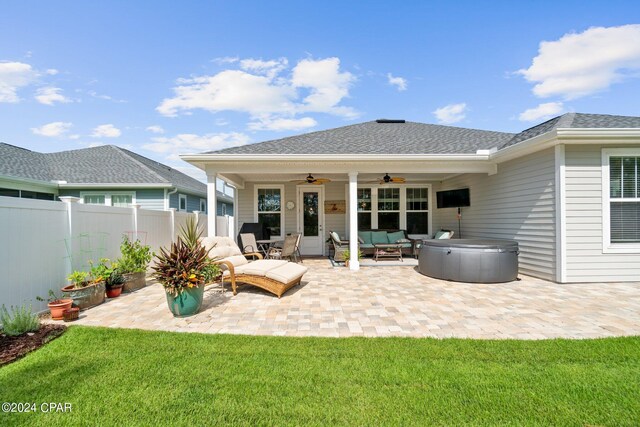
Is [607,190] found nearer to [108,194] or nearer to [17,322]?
[17,322]

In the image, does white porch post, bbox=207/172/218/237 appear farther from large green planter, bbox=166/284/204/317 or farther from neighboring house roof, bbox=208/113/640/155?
large green planter, bbox=166/284/204/317

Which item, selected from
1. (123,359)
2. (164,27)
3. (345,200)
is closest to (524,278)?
(345,200)

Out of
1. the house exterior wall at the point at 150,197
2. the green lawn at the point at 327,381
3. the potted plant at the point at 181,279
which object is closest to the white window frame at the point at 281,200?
the house exterior wall at the point at 150,197

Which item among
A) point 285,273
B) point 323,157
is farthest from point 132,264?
point 323,157

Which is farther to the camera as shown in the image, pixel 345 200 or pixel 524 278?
pixel 345 200

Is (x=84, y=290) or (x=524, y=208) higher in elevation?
(x=524, y=208)

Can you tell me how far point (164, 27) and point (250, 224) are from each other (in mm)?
5947

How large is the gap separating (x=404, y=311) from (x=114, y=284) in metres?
5.10

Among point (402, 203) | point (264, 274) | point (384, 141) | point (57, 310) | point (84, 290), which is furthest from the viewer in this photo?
point (402, 203)

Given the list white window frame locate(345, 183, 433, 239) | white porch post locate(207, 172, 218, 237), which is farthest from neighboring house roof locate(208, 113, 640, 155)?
white window frame locate(345, 183, 433, 239)

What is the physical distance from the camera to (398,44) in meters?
10.2

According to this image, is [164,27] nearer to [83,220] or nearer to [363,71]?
[83,220]

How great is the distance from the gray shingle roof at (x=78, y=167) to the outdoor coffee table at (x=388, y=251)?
8.96m

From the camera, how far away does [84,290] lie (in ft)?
14.2
